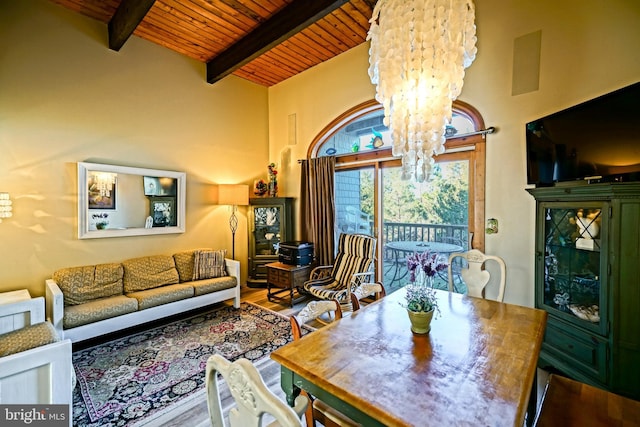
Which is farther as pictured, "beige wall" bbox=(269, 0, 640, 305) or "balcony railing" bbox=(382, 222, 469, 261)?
"balcony railing" bbox=(382, 222, 469, 261)

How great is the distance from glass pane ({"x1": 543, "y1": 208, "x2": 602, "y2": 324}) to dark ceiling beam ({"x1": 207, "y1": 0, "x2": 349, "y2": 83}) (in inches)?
111

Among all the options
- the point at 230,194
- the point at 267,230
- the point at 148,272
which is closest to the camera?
the point at 148,272

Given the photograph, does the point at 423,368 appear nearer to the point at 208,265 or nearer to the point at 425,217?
the point at 425,217

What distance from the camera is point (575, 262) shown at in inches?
93.7

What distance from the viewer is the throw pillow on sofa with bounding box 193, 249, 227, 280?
4070 mm

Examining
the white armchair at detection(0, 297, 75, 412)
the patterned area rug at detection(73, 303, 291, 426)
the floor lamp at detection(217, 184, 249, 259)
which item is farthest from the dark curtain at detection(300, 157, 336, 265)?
the white armchair at detection(0, 297, 75, 412)

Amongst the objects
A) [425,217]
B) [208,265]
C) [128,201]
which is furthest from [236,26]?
[425,217]

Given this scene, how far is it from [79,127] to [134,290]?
2074 millimetres

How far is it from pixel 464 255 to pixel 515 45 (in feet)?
7.20

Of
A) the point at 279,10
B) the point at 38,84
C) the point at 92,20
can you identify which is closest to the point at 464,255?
the point at 279,10

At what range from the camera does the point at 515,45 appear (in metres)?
2.92

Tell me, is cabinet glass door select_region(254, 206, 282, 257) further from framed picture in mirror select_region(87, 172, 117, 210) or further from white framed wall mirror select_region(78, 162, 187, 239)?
framed picture in mirror select_region(87, 172, 117, 210)

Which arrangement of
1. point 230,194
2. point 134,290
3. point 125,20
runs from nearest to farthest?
point 125,20 → point 134,290 → point 230,194

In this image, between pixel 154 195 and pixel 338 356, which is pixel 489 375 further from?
pixel 154 195
